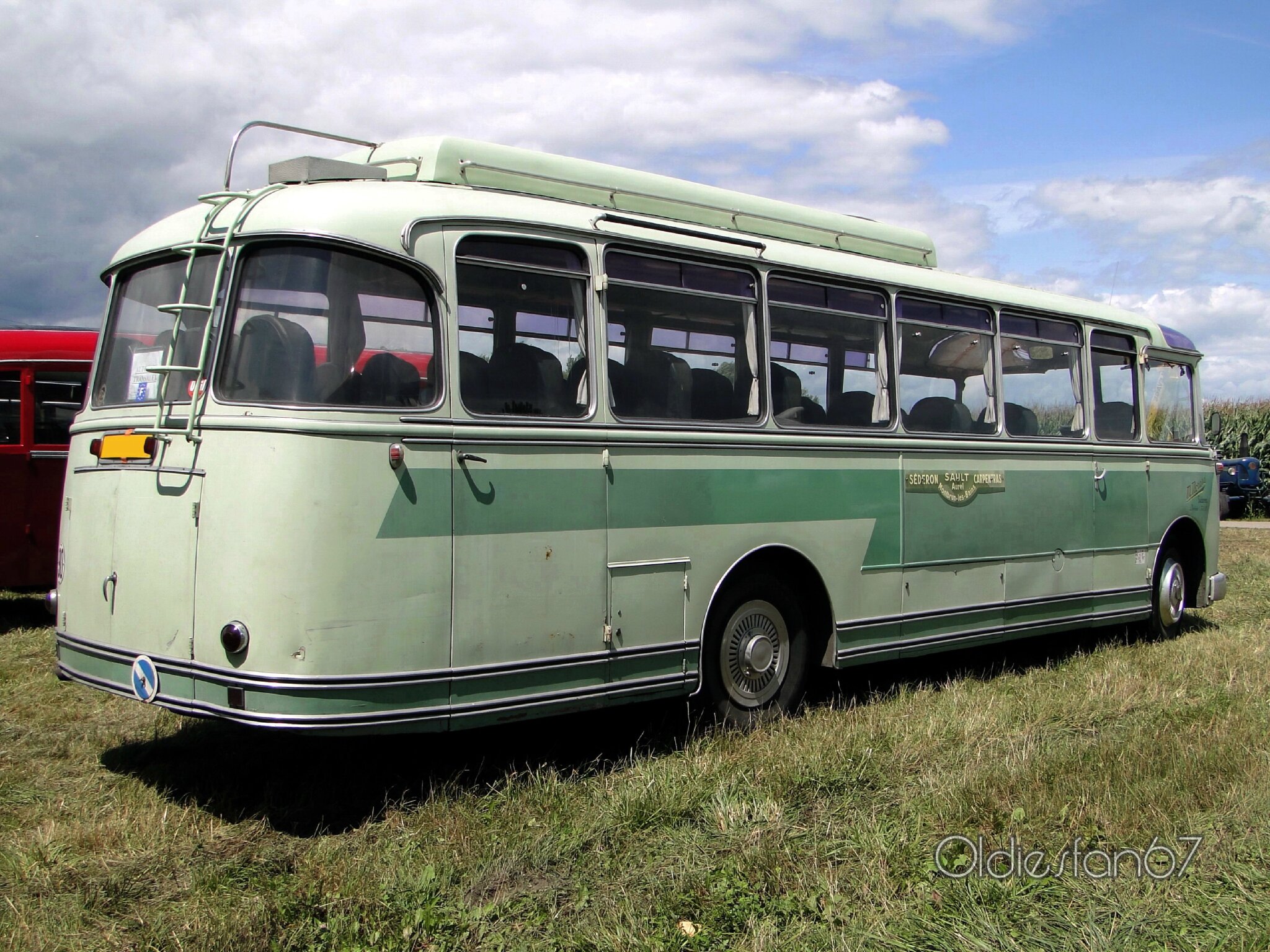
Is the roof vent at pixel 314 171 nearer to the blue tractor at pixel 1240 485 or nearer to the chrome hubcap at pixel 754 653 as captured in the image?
the chrome hubcap at pixel 754 653

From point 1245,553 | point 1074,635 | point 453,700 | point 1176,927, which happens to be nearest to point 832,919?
point 1176,927

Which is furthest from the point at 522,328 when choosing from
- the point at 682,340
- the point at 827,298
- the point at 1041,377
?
the point at 1041,377

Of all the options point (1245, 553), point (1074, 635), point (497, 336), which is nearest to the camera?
point (497, 336)

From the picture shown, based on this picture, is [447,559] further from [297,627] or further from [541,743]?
[541,743]

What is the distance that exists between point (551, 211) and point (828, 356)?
219 cm

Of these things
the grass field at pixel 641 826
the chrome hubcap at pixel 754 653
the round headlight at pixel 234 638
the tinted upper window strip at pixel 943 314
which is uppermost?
the tinted upper window strip at pixel 943 314

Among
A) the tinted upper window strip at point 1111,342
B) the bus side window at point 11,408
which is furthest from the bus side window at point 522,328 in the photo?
the bus side window at point 11,408

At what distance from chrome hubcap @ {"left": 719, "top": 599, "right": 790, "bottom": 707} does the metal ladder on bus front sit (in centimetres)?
302

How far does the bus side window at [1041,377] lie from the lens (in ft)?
29.0

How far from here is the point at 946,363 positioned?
8.35m

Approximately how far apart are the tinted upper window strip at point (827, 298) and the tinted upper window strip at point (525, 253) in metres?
1.50

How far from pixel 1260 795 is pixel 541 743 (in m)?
3.49

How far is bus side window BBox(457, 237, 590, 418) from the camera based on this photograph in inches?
219

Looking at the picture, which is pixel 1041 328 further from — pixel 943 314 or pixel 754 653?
pixel 754 653
